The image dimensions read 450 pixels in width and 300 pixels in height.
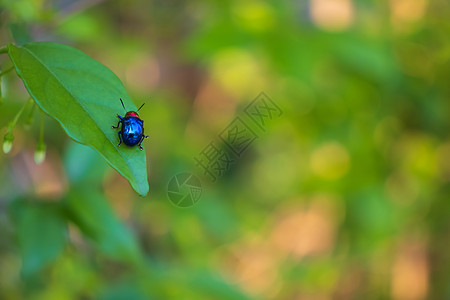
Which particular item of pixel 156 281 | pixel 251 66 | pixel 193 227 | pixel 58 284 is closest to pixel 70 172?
pixel 156 281

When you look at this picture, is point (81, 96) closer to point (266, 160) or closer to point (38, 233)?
point (38, 233)

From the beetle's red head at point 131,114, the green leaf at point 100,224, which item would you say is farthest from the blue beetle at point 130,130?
the green leaf at point 100,224

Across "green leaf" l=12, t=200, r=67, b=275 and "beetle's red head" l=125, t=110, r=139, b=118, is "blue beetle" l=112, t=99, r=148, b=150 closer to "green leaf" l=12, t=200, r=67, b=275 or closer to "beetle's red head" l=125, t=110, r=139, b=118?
"beetle's red head" l=125, t=110, r=139, b=118

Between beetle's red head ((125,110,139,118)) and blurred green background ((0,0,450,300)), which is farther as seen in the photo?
blurred green background ((0,0,450,300))

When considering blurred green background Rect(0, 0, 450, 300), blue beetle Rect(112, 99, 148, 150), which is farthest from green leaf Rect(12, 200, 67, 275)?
blue beetle Rect(112, 99, 148, 150)

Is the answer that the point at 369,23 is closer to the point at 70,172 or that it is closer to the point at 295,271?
the point at 295,271
